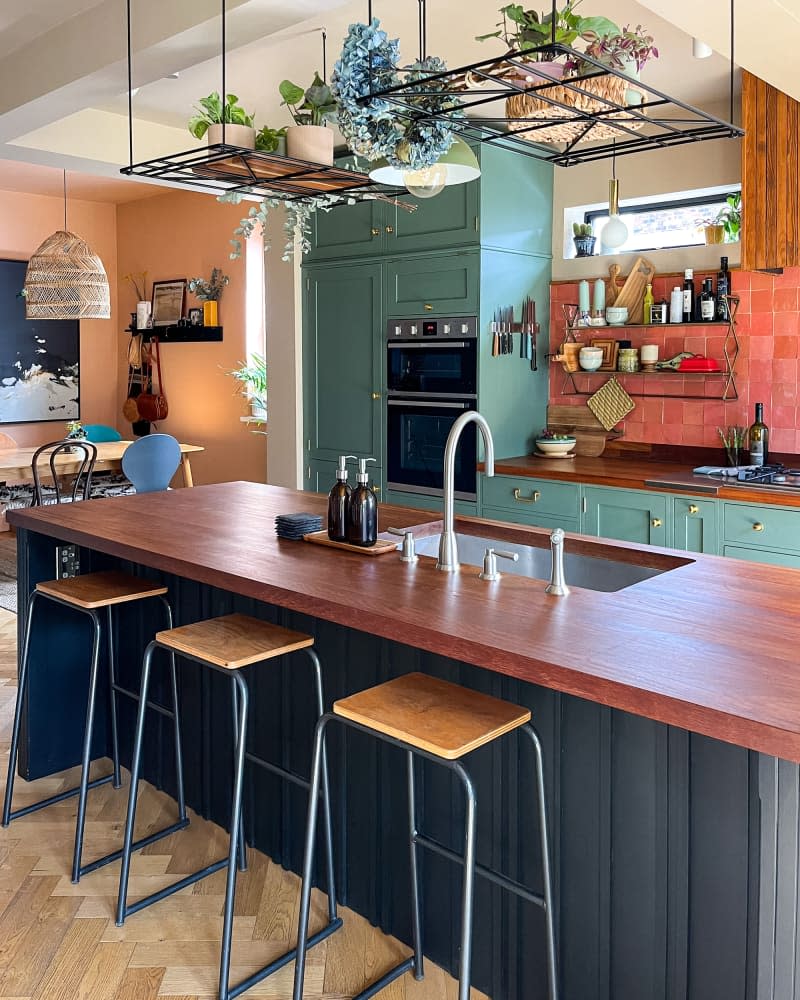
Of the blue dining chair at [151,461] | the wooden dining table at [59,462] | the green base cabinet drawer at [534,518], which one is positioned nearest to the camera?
the green base cabinet drawer at [534,518]

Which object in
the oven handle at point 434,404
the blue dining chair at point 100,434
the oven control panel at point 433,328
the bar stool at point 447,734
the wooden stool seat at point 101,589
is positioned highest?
the oven control panel at point 433,328

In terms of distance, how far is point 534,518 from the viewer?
182 inches

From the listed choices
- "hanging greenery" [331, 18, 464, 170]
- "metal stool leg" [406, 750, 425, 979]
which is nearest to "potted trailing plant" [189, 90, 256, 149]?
"hanging greenery" [331, 18, 464, 170]

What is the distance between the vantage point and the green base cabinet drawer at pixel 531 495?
4457mm

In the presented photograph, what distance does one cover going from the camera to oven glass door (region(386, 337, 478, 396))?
481cm

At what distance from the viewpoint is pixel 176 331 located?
800 centimetres

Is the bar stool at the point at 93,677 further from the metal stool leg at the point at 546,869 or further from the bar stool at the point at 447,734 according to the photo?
the metal stool leg at the point at 546,869

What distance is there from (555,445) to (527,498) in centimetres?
49

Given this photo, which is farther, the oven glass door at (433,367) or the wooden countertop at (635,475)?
the oven glass door at (433,367)

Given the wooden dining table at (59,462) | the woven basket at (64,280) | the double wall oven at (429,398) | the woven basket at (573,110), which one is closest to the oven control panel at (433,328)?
the double wall oven at (429,398)

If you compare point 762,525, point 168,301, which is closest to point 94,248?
point 168,301

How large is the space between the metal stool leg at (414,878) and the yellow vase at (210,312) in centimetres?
609

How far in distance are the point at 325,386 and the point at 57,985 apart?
12.6ft

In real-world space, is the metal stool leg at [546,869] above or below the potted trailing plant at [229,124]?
below
